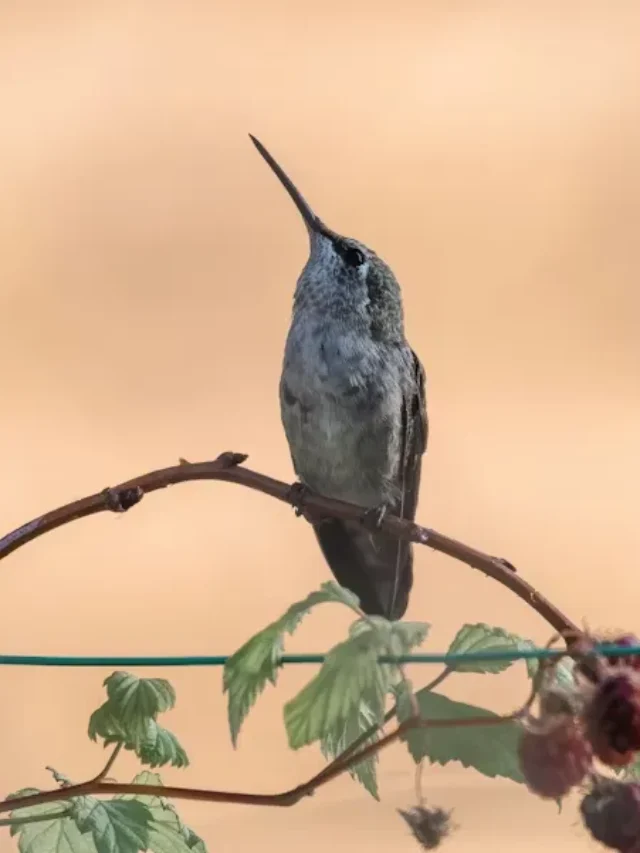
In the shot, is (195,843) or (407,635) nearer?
(407,635)

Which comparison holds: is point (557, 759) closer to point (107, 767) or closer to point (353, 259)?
point (107, 767)

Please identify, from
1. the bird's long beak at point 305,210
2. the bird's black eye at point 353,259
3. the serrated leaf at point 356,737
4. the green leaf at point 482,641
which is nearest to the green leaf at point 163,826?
the serrated leaf at point 356,737

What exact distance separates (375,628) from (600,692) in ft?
0.37

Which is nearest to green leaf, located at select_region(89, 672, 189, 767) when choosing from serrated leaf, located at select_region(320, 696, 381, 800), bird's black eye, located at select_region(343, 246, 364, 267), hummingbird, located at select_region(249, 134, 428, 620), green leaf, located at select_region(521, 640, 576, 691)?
serrated leaf, located at select_region(320, 696, 381, 800)

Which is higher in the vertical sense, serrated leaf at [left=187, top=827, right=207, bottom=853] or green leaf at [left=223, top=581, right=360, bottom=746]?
green leaf at [left=223, top=581, right=360, bottom=746]

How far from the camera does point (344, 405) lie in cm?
158

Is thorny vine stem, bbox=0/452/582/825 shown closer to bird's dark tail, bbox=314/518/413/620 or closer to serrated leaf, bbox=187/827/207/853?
serrated leaf, bbox=187/827/207/853

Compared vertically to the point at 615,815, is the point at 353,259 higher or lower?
higher

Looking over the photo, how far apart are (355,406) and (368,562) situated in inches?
8.1

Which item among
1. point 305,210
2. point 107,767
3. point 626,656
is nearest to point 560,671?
point 626,656

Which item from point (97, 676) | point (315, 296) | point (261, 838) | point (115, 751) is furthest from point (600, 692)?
point (97, 676)

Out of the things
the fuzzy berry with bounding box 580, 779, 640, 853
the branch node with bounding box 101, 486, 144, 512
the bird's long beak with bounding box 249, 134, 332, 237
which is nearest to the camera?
the fuzzy berry with bounding box 580, 779, 640, 853

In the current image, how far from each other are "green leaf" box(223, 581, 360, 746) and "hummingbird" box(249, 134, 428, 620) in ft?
2.88

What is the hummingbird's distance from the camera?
1.59m
